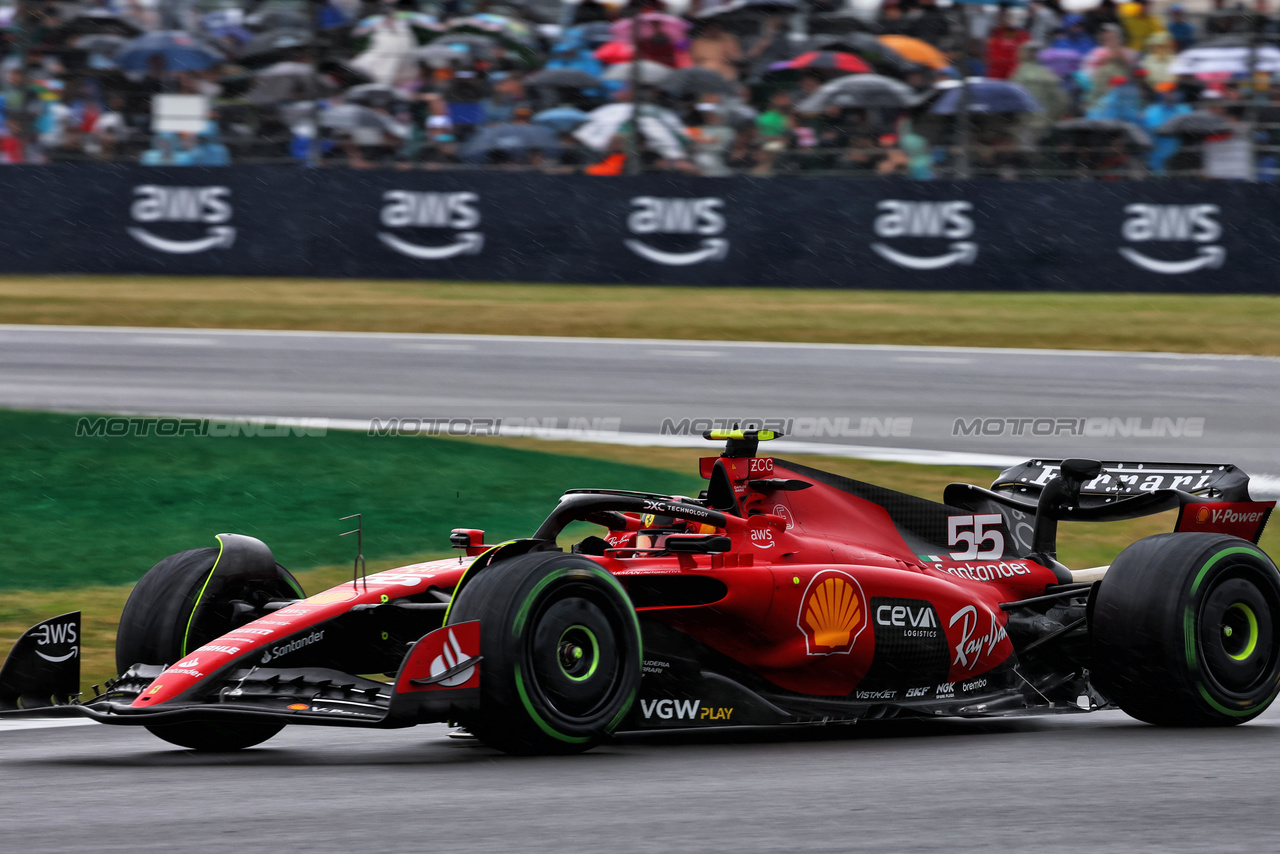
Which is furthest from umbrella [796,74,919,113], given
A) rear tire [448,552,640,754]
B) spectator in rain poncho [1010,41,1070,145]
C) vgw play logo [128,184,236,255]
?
rear tire [448,552,640,754]

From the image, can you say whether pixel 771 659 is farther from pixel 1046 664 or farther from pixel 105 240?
pixel 105 240

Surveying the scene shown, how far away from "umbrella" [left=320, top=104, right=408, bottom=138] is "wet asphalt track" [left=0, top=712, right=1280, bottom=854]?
47.1 ft

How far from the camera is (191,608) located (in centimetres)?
580

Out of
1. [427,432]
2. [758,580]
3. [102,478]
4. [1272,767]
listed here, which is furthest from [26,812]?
[427,432]

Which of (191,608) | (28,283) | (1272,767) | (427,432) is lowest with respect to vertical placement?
(1272,767)

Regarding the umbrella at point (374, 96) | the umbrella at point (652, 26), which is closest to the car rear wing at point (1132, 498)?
the umbrella at point (652, 26)

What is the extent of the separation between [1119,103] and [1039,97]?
2.82ft

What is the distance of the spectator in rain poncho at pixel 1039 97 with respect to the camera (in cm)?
1912

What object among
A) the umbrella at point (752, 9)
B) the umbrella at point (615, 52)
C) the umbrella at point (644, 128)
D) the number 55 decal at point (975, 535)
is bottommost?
the number 55 decal at point (975, 535)

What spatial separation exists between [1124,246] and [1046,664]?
13301 mm

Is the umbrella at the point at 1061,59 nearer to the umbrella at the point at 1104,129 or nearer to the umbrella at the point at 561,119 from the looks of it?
the umbrella at the point at 1104,129

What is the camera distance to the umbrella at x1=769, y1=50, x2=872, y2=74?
1936 cm

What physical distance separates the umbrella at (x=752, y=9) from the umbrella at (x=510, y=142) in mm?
2304

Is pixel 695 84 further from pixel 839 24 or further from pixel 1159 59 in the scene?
pixel 1159 59
